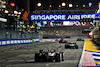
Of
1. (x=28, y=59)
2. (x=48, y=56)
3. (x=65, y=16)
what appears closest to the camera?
(x=48, y=56)

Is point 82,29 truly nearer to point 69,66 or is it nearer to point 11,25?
point 11,25

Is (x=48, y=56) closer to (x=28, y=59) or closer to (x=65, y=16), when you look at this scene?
(x=28, y=59)

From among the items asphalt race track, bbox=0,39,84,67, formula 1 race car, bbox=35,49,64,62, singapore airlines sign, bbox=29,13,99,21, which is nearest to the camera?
asphalt race track, bbox=0,39,84,67

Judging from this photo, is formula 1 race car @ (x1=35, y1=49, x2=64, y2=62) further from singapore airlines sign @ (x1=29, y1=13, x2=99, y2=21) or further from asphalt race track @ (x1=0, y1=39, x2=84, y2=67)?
singapore airlines sign @ (x1=29, y1=13, x2=99, y2=21)

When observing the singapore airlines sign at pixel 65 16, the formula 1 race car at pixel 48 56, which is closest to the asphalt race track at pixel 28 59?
the formula 1 race car at pixel 48 56

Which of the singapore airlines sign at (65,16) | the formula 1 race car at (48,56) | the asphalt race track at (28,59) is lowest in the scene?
the asphalt race track at (28,59)

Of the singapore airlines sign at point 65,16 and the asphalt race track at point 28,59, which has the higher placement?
the singapore airlines sign at point 65,16

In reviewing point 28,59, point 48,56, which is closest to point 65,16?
point 28,59

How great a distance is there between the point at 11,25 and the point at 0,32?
61.6 ft

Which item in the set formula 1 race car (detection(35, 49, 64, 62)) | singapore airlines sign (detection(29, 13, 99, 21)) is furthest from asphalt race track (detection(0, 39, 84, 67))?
singapore airlines sign (detection(29, 13, 99, 21))

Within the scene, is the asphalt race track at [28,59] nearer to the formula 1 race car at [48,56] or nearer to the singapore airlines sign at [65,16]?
the formula 1 race car at [48,56]

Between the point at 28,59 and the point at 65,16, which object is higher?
the point at 65,16

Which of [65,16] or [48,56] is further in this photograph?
[65,16]

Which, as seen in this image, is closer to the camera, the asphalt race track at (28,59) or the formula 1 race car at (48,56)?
the asphalt race track at (28,59)
